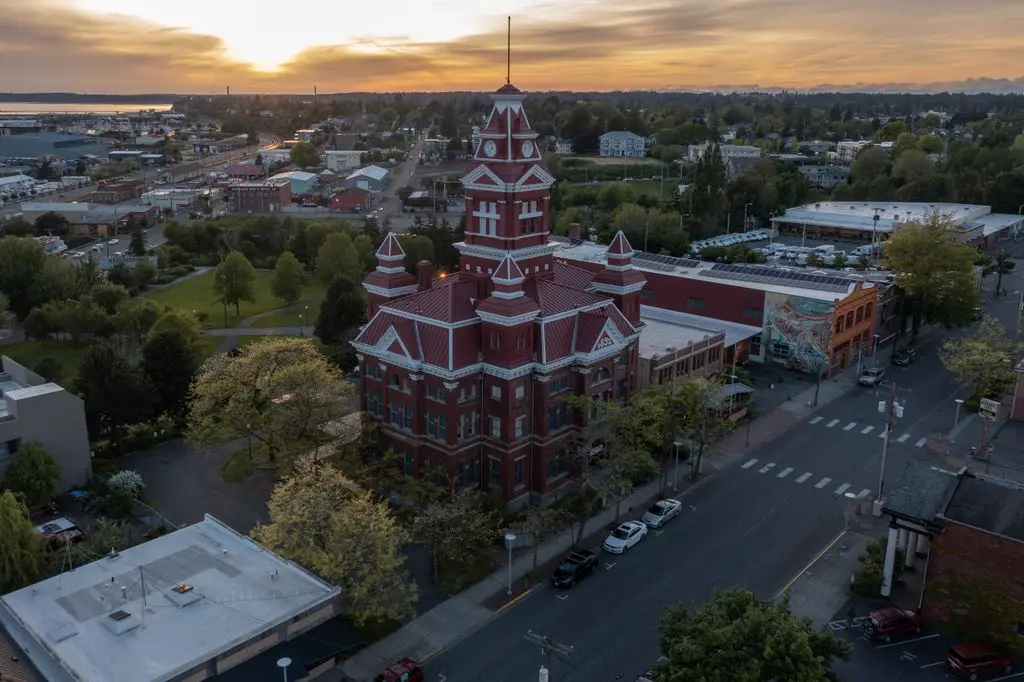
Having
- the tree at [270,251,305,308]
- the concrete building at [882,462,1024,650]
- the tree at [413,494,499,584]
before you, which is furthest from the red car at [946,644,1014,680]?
the tree at [270,251,305,308]

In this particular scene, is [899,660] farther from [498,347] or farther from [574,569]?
[498,347]

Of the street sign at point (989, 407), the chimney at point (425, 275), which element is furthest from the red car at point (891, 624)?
the chimney at point (425, 275)

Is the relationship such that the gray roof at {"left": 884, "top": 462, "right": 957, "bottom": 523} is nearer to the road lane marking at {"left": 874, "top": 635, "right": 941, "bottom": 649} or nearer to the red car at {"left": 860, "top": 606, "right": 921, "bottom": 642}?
the red car at {"left": 860, "top": 606, "right": 921, "bottom": 642}

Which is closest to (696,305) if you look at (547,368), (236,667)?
(547,368)

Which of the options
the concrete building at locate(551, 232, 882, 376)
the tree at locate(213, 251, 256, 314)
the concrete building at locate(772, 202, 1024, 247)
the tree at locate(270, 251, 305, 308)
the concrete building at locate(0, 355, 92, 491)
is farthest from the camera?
A: the concrete building at locate(772, 202, 1024, 247)

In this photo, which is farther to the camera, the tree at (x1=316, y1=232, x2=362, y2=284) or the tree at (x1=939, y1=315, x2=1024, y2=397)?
the tree at (x1=316, y1=232, x2=362, y2=284)

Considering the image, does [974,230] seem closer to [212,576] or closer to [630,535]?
[630,535]

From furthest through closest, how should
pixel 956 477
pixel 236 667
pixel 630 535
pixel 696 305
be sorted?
1. pixel 696 305
2. pixel 630 535
3. pixel 956 477
4. pixel 236 667
